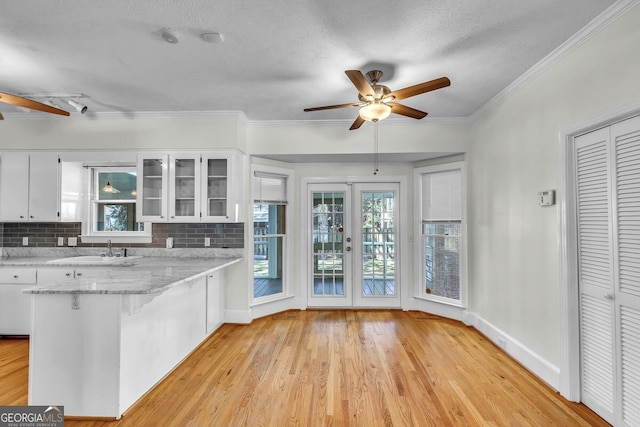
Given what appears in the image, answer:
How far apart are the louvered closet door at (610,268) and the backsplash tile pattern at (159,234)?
3.44 meters

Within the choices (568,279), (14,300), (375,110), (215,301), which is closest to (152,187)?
(215,301)

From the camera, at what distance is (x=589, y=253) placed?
224 centimetres

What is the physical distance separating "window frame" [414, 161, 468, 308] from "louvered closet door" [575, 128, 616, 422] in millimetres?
1734

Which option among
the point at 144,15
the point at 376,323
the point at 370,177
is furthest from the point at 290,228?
the point at 144,15

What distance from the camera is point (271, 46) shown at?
2.39 meters

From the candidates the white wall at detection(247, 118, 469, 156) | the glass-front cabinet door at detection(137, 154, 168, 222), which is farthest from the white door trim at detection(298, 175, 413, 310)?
Result: the glass-front cabinet door at detection(137, 154, 168, 222)

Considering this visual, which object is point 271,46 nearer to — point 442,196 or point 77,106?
point 77,106

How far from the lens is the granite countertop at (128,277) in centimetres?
205

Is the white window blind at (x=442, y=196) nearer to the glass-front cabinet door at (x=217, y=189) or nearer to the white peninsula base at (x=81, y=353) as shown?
the glass-front cabinet door at (x=217, y=189)

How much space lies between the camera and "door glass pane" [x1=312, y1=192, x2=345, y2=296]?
4664mm

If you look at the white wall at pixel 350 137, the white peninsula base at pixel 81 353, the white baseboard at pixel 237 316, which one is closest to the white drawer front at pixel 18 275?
the white peninsula base at pixel 81 353

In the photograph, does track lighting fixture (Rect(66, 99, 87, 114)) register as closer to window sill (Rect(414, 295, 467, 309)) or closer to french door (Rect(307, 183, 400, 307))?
french door (Rect(307, 183, 400, 307))

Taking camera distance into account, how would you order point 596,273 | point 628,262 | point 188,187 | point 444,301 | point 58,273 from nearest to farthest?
point 628,262 < point 596,273 < point 58,273 < point 188,187 < point 444,301

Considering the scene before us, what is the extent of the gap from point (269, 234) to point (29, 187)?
2.96m
